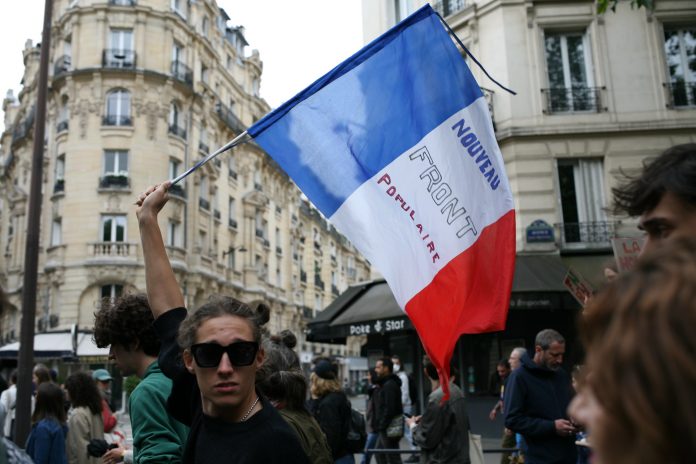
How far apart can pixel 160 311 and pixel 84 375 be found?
380cm

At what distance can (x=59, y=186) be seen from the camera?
32.2 metres

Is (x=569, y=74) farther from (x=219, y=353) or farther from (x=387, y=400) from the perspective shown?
(x=219, y=353)

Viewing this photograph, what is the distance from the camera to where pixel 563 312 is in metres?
14.1

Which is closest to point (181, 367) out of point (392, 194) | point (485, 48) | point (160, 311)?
point (160, 311)

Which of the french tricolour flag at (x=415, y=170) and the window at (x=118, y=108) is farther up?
the window at (x=118, y=108)

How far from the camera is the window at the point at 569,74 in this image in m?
14.2

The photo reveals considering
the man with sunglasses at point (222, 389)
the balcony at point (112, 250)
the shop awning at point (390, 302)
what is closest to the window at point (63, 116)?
the balcony at point (112, 250)

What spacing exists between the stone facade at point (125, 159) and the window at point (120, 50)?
50 millimetres

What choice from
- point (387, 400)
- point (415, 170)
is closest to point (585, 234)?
point (387, 400)

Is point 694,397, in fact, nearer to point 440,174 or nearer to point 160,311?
point 160,311

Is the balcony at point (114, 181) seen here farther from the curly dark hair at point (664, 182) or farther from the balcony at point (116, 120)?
the curly dark hair at point (664, 182)

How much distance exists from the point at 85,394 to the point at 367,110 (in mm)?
3768

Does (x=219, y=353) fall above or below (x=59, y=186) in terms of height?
below

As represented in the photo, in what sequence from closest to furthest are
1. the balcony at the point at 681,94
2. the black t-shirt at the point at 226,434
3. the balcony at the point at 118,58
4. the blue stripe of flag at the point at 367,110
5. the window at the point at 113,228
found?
the black t-shirt at the point at 226,434
the blue stripe of flag at the point at 367,110
the balcony at the point at 681,94
the window at the point at 113,228
the balcony at the point at 118,58
